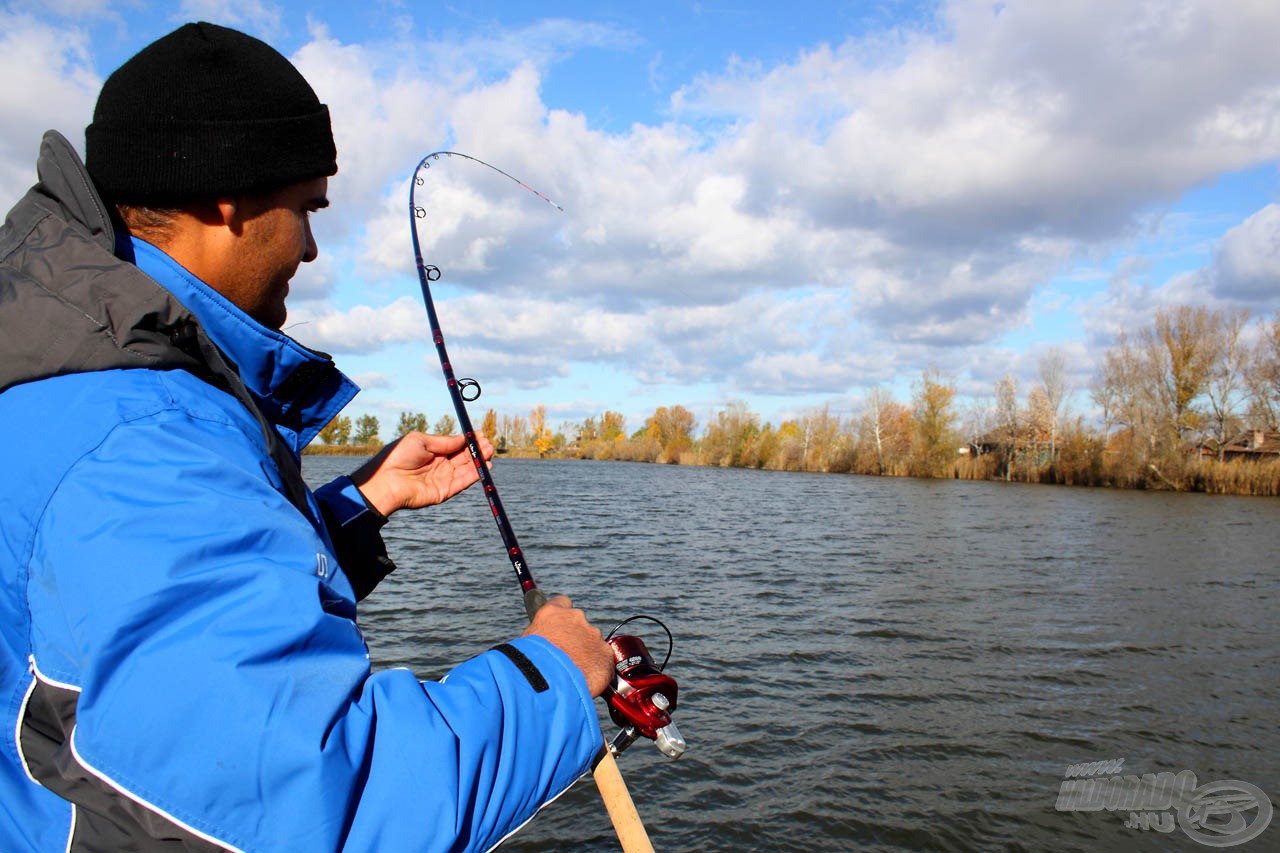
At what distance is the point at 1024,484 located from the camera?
186 ft

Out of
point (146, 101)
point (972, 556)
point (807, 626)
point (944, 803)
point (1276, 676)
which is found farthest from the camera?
point (972, 556)

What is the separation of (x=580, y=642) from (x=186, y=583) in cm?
77

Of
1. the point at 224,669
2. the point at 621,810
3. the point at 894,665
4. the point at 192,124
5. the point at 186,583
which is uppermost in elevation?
the point at 192,124

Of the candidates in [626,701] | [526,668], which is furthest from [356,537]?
[526,668]

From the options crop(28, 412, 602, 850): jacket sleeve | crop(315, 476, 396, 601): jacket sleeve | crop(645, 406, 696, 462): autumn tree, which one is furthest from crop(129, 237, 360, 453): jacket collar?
crop(645, 406, 696, 462): autumn tree

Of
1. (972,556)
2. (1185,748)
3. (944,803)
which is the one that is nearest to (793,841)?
(944,803)

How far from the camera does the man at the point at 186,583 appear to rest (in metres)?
0.98

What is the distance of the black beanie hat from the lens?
1427mm

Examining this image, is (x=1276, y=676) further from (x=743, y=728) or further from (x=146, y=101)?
(x=146, y=101)

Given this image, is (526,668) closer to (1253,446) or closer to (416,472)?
(416,472)

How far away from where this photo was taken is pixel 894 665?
31.7ft

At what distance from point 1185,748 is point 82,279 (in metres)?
9.30

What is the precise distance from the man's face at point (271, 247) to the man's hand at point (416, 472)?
1.19m

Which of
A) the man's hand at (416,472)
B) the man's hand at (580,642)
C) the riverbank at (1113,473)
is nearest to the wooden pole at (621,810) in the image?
the man's hand at (580,642)
